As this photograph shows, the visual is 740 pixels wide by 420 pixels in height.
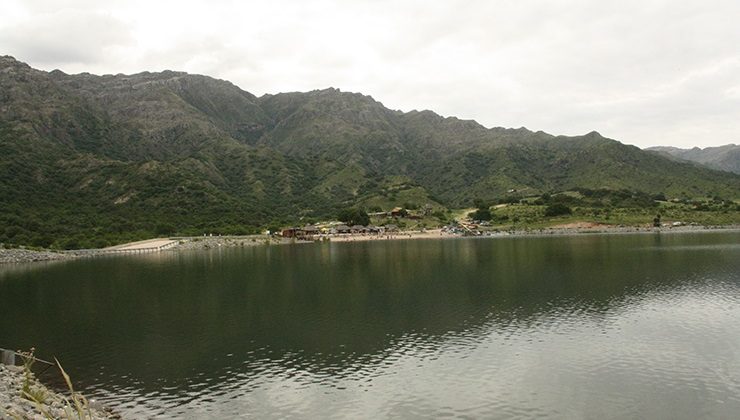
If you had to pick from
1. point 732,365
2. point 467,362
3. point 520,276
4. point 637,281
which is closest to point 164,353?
point 467,362

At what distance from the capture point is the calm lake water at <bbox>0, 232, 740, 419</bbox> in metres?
25.7

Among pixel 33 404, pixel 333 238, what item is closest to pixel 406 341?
pixel 33 404

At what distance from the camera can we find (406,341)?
3697cm

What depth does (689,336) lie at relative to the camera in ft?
118

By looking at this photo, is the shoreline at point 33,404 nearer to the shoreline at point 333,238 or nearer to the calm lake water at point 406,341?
the calm lake water at point 406,341

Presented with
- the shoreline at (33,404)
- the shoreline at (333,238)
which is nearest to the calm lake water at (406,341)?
the shoreline at (33,404)

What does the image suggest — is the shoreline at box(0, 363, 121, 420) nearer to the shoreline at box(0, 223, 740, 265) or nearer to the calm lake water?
the calm lake water

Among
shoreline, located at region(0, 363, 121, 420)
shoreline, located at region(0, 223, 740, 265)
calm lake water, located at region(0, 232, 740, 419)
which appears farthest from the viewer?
shoreline, located at region(0, 223, 740, 265)

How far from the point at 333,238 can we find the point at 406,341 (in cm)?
14376

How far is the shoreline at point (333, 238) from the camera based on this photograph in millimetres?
132425

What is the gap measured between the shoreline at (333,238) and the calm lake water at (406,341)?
2522 inches

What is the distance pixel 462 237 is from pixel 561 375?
143 m

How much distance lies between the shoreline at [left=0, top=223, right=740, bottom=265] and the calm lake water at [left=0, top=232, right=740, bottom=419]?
2522 inches

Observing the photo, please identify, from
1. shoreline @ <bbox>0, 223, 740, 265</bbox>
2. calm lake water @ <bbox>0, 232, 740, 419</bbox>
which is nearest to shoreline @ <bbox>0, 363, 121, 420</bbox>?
calm lake water @ <bbox>0, 232, 740, 419</bbox>
